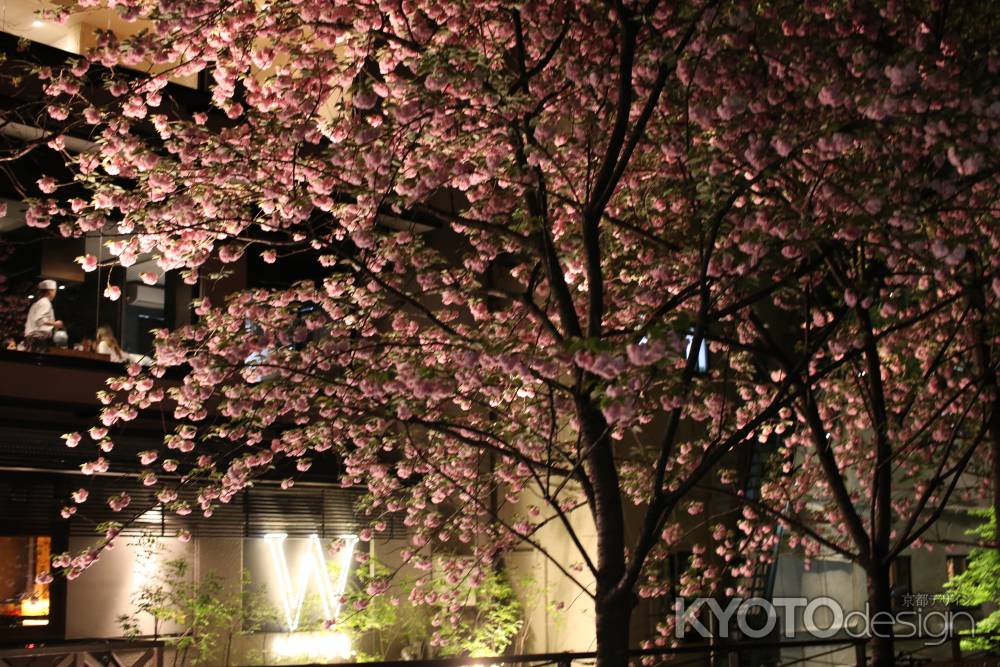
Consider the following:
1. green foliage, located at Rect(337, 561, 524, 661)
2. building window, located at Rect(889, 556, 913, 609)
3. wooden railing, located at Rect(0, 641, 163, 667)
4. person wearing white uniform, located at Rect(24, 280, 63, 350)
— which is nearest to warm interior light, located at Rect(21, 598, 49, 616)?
wooden railing, located at Rect(0, 641, 163, 667)

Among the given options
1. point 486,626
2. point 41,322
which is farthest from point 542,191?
point 486,626

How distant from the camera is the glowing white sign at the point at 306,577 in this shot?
13242 millimetres

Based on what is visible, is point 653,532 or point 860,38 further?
point 860,38

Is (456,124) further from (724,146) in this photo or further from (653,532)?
(653,532)

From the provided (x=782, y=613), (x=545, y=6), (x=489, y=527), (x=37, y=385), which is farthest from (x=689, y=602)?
(x=545, y=6)

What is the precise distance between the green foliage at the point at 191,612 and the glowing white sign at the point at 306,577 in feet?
1.89

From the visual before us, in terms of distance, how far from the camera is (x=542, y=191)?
6.95 metres

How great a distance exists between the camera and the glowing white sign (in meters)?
13.2

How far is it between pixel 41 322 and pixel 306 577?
425cm

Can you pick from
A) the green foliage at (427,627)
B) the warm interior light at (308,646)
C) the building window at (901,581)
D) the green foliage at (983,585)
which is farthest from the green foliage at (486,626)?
the building window at (901,581)

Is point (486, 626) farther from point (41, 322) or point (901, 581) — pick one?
point (901, 581)

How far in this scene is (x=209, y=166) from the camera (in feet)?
24.0

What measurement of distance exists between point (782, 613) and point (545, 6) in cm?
→ 1240

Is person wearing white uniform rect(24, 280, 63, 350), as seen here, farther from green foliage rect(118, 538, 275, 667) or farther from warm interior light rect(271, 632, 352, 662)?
warm interior light rect(271, 632, 352, 662)
